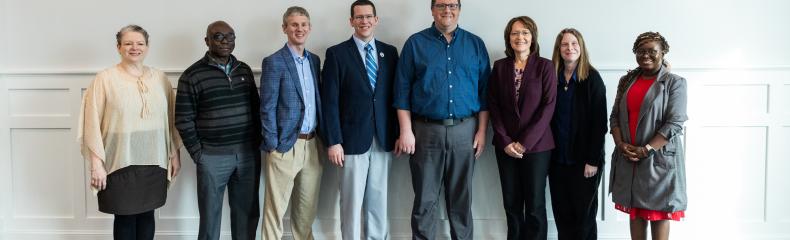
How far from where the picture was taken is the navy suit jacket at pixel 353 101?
9.05ft

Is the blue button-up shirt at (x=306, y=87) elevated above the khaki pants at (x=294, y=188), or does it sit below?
above

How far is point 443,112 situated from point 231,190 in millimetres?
1232

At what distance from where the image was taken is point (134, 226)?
2691 millimetres

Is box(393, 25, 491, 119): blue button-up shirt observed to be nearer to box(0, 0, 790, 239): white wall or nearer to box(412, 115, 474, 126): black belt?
box(412, 115, 474, 126): black belt

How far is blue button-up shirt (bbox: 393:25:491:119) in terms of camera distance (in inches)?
106

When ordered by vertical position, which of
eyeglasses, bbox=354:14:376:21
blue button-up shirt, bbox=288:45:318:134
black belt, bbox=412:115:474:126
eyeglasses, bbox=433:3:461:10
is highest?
eyeglasses, bbox=433:3:461:10

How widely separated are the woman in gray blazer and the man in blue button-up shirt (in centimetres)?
73

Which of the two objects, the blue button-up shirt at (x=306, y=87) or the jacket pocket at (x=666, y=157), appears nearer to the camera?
the jacket pocket at (x=666, y=157)

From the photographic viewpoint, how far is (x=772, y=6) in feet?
10.3

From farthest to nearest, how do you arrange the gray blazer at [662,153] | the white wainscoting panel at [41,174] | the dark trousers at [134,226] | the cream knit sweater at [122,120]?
the white wainscoting panel at [41,174], the dark trousers at [134,226], the cream knit sweater at [122,120], the gray blazer at [662,153]

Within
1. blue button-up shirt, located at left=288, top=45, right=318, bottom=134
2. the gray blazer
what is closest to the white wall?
blue button-up shirt, located at left=288, top=45, right=318, bottom=134

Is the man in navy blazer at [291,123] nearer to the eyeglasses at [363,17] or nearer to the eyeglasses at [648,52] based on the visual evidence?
the eyeglasses at [363,17]

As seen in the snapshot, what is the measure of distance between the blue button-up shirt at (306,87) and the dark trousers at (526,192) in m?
1.03

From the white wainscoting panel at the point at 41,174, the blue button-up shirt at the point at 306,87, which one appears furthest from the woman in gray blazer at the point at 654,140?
the white wainscoting panel at the point at 41,174
